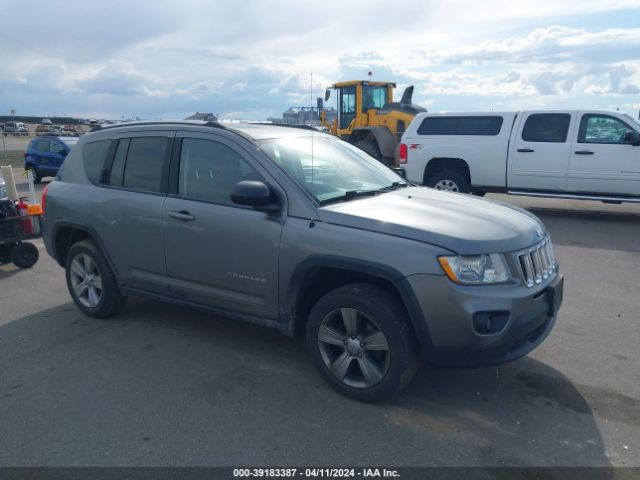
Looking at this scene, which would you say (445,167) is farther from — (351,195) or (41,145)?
(41,145)

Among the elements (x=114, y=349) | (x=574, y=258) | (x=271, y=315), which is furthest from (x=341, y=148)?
(x=574, y=258)

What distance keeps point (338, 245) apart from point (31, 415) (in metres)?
2.23

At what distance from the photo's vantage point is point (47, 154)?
17.7 metres

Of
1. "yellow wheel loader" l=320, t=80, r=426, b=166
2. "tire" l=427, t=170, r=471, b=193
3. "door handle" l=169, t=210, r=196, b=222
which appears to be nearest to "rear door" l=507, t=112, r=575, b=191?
"tire" l=427, t=170, r=471, b=193

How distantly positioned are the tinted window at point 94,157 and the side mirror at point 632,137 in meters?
8.61

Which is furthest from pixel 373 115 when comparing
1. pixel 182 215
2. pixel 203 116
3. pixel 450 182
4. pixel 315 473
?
pixel 315 473

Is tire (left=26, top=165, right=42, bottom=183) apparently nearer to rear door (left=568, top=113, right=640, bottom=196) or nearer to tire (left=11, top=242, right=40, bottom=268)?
tire (left=11, top=242, right=40, bottom=268)

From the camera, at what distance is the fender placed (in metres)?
3.39

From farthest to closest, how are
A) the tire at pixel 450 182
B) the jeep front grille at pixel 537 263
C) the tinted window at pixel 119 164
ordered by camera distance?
1. the tire at pixel 450 182
2. the tinted window at pixel 119 164
3. the jeep front grille at pixel 537 263

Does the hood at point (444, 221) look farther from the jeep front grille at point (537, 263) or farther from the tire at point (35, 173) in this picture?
the tire at point (35, 173)

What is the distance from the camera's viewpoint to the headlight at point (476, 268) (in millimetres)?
3303

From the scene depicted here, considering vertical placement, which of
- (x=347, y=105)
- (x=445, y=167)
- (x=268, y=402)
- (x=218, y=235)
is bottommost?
(x=268, y=402)

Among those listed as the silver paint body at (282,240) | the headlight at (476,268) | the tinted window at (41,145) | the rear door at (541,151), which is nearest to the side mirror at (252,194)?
the silver paint body at (282,240)

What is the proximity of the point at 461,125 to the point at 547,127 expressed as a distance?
5.31 feet
